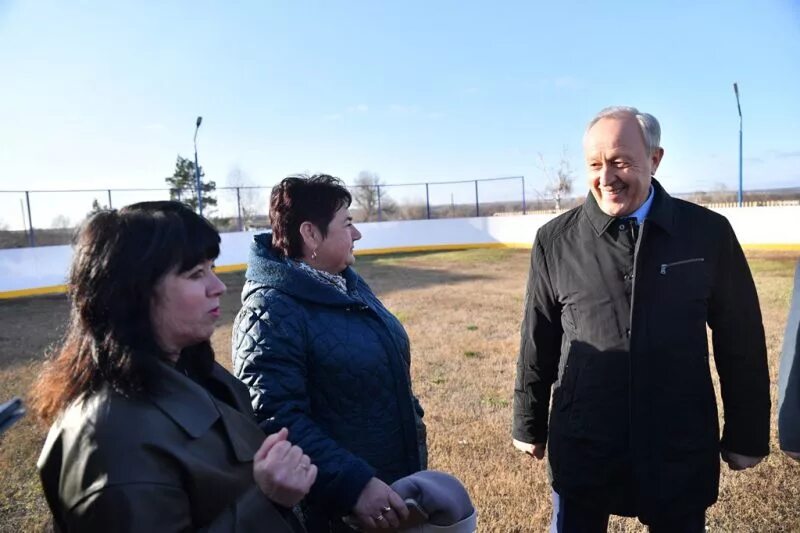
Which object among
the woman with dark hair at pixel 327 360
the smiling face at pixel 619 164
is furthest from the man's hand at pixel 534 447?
the smiling face at pixel 619 164

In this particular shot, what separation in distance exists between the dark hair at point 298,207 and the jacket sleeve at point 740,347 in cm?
134

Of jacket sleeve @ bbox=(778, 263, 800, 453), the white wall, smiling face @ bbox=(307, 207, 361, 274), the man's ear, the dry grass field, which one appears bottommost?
the dry grass field

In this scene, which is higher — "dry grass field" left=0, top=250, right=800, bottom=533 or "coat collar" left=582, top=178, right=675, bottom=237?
"coat collar" left=582, top=178, right=675, bottom=237

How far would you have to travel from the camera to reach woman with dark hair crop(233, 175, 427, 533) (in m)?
1.70

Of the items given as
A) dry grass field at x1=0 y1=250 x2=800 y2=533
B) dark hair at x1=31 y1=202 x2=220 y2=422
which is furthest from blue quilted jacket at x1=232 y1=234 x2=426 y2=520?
dry grass field at x1=0 y1=250 x2=800 y2=533

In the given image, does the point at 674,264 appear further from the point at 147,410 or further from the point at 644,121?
the point at 147,410

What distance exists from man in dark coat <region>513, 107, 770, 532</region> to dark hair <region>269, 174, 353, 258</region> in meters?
0.89

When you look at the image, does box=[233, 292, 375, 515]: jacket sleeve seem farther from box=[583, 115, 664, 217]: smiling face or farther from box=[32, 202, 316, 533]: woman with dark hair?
box=[583, 115, 664, 217]: smiling face

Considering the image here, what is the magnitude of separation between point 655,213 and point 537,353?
2.26 ft

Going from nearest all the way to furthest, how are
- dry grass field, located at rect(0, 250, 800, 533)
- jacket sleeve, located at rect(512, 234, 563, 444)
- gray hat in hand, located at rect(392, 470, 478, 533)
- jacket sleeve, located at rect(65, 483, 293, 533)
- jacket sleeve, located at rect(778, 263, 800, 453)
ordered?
jacket sleeve, located at rect(65, 483, 293, 533) < gray hat in hand, located at rect(392, 470, 478, 533) < jacket sleeve, located at rect(778, 263, 800, 453) < jacket sleeve, located at rect(512, 234, 563, 444) < dry grass field, located at rect(0, 250, 800, 533)

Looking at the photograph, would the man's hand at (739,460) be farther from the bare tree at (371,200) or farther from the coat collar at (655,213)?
the bare tree at (371,200)

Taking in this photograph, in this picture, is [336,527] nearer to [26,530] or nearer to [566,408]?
[566,408]

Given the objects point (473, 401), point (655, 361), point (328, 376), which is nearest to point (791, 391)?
point (655, 361)

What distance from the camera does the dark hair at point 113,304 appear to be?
4.04ft
